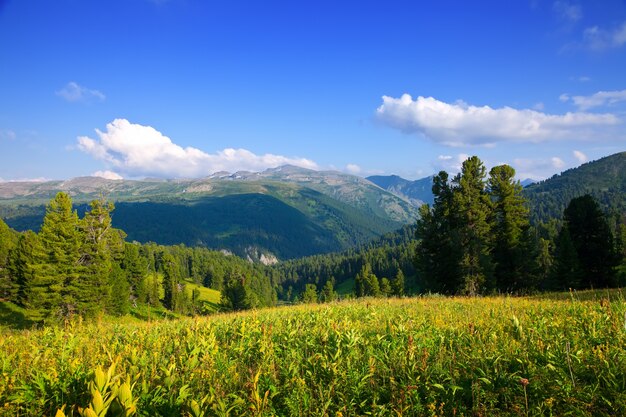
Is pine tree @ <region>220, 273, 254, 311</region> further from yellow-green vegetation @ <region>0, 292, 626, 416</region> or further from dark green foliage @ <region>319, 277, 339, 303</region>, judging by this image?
yellow-green vegetation @ <region>0, 292, 626, 416</region>

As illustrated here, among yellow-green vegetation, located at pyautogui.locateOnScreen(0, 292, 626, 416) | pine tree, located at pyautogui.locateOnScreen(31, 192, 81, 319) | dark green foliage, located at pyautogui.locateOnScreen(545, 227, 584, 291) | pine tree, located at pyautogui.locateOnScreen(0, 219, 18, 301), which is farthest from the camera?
pine tree, located at pyautogui.locateOnScreen(0, 219, 18, 301)

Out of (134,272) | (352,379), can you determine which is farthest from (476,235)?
(134,272)

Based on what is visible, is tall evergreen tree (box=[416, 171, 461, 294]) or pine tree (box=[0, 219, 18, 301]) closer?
tall evergreen tree (box=[416, 171, 461, 294])

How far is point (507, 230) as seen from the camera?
1334 inches

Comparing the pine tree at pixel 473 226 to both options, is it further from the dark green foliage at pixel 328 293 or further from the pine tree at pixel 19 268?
the pine tree at pixel 19 268

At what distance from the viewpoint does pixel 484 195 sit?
3303cm

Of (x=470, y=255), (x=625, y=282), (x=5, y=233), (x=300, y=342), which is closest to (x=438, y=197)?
(x=470, y=255)

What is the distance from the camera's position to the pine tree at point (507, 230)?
110ft

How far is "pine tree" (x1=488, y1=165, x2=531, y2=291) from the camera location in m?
33.6

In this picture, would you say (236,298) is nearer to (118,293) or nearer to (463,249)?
(118,293)

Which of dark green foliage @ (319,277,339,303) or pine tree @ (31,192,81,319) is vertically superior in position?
pine tree @ (31,192,81,319)

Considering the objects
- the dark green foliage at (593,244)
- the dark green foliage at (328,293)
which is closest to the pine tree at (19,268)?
the dark green foliage at (328,293)

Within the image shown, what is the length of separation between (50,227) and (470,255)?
1608 inches

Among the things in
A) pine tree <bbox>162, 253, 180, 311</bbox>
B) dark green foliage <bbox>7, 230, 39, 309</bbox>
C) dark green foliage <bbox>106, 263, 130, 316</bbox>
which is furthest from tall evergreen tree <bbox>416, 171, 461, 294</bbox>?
pine tree <bbox>162, 253, 180, 311</bbox>
